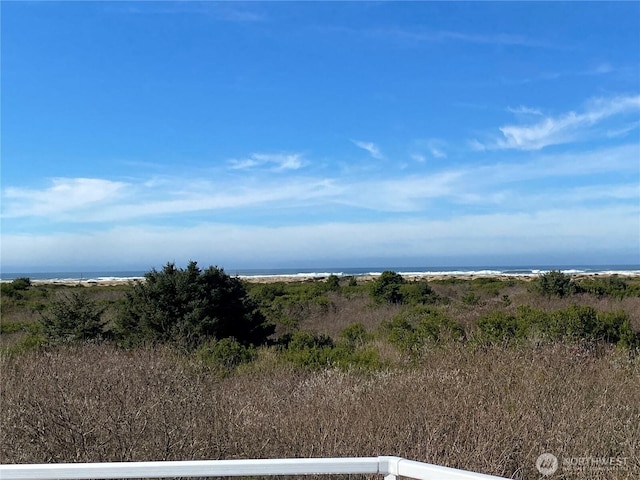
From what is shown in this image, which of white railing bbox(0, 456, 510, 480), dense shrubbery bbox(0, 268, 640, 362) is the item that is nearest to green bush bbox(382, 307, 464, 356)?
dense shrubbery bbox(0, 268, 640, 362)

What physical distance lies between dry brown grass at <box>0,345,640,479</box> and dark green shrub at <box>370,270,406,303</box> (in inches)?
732

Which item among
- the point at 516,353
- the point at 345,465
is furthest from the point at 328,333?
the point at 345,465

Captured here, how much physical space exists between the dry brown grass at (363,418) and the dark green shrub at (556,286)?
16882 mm

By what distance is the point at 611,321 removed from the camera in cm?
1112

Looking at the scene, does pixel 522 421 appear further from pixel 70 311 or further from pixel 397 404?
pixel 70 311

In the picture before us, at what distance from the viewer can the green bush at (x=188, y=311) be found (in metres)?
13.1

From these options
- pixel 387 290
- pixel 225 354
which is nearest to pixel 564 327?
pixel 225 354

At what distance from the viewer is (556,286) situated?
76.1 ft

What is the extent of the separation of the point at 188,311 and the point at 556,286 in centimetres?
1662

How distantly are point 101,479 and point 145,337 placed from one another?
1114 cm

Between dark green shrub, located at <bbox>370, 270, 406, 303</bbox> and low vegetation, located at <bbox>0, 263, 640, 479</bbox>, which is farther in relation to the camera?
dark green shrub, located at <bbox>370, 270, 406, 303</bbox>

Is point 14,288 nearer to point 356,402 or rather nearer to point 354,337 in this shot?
point 354,337

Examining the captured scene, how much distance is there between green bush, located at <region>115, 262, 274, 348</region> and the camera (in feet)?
43.0

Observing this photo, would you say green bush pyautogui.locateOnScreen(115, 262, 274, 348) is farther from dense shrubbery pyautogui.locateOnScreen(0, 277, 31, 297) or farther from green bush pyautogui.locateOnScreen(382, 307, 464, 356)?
dense shrubbery pyautogui.locateOnScreen(0, 277, 31, 297)
